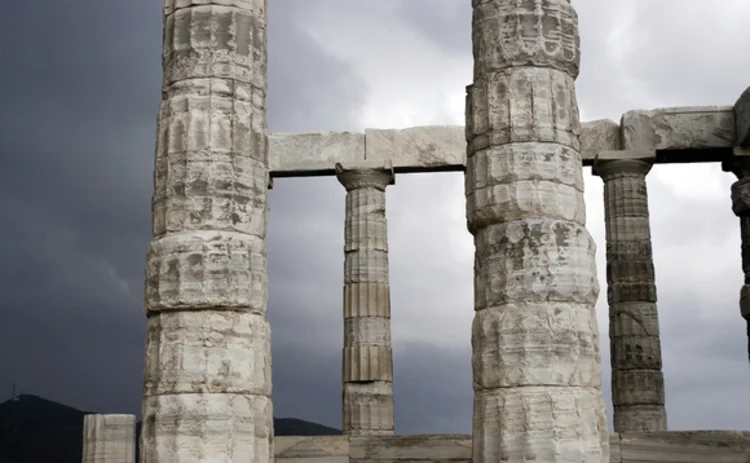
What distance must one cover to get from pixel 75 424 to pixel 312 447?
3579 cm

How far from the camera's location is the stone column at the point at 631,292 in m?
22.1

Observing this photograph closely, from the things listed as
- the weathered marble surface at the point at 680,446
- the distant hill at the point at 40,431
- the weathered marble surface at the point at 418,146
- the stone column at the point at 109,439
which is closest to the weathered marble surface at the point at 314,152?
the weathered marble surface at the point at 418,146

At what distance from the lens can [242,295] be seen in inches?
483

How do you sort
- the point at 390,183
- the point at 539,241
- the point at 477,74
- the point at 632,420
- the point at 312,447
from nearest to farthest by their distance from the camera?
the point at 539,241, the point at 477,74, the point at 312,447, the point at 632,420, the point at 390,183

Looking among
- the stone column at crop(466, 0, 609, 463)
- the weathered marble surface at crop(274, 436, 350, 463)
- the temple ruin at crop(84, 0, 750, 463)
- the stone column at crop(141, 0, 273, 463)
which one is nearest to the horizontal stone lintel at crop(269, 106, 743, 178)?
the weathered marble surface at crop(274, 436, 350, 463)

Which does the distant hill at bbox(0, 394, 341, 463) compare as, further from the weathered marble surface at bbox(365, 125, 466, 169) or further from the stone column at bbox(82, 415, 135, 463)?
the stone column at bbox(82, 415, 135, 463)

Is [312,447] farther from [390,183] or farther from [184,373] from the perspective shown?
[390,183]

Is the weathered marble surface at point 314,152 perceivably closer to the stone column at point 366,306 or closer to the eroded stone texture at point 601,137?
the stone column at point 366,306

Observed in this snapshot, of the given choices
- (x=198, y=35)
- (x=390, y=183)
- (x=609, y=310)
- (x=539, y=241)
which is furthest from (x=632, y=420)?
(x=198, y=35)

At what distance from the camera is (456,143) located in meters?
23.4

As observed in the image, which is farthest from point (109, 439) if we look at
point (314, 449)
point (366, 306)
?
point (366, 306)

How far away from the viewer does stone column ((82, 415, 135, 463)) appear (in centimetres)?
1513

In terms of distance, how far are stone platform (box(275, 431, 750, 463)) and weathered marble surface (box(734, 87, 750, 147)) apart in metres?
8.72

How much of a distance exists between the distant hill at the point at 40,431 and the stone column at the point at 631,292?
21.7 metres
